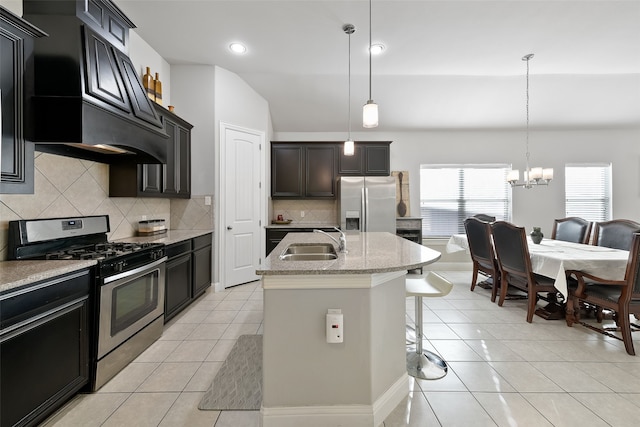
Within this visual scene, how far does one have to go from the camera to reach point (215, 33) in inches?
119

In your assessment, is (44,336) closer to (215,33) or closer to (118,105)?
(118,105)

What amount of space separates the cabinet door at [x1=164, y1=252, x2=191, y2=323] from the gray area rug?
869mm

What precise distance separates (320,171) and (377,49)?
84.5 inches

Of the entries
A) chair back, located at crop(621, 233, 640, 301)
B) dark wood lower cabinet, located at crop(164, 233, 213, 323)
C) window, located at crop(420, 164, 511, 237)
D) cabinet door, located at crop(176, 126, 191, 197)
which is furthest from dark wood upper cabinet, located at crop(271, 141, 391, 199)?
chair back, located at crop(621, 233, 640, 301)

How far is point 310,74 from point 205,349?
12.2ft

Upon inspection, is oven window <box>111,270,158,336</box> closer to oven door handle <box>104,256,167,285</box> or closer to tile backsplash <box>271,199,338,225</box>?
oven door handle <box>104,256,167,285</box>

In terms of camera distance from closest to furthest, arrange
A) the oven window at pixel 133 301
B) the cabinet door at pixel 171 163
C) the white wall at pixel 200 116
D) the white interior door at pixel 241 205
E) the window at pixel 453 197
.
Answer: the oven window at pixel 133 301, the cabinet door at pixel 171 163, the white wall at pixel 200 116, the white interior door at pixel 241 205, the window at pixel 453 197

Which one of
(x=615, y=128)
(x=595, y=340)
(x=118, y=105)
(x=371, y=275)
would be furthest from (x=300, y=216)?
(x=615, y=128)

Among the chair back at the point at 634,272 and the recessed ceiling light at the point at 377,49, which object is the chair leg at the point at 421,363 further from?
the recessed ceiling light at the point at 377,49

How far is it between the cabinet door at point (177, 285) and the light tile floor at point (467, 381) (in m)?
0.18

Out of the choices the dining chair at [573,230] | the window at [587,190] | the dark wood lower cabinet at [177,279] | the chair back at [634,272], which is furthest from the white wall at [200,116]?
the window at [587,190]

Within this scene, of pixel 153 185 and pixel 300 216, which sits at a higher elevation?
pixel 153 185

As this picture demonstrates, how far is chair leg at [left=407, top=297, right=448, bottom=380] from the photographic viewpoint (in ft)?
6.26

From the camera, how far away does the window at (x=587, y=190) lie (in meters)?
5.13
